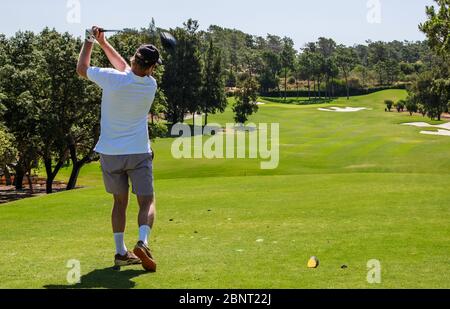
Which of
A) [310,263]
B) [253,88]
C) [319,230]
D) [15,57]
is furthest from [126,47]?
[253,88]

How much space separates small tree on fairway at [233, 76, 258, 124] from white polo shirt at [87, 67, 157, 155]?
8734 cm

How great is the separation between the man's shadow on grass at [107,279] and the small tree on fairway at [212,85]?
3530 inches

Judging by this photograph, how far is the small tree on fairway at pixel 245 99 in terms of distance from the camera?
9538 cm

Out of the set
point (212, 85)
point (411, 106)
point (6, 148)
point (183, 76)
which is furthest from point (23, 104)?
point (411, 106)

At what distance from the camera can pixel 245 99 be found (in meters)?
96.0

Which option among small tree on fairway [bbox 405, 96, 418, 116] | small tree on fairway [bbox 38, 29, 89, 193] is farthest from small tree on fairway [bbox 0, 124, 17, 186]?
small tree on fairway [bbox 405, 96, 418, 116]

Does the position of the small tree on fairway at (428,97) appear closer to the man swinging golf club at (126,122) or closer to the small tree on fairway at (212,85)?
the small tree on fairway at (212,85)

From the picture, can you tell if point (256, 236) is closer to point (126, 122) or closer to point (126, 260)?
point (126, 260)

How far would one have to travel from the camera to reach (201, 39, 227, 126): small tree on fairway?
98125mm

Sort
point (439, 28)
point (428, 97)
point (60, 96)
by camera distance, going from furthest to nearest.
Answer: point (428, 97) → point (60, 96) → point (439, 28)

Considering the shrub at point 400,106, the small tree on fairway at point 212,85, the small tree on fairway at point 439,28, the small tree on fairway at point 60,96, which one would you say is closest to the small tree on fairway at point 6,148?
the small tree on fairway at point 60,96

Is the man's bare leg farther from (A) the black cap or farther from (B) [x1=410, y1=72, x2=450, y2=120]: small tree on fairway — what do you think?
(B) [x1=410, y1=72, x2=450, y2=120]: small tree on fairway

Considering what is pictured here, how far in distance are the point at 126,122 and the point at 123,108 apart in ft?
0.60
